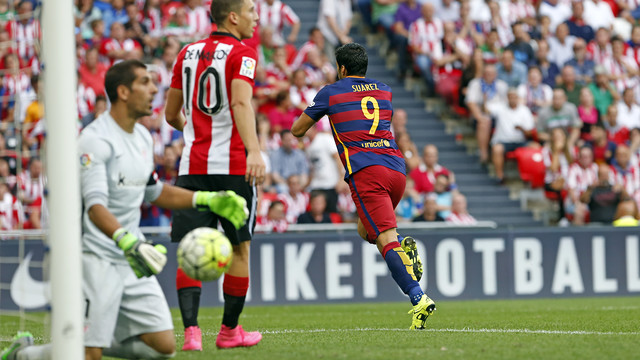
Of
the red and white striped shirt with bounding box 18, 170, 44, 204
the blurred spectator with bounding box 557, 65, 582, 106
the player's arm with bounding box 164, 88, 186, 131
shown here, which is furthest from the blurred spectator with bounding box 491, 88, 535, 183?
the player's arm with bounding box 164, 88, 186, 131

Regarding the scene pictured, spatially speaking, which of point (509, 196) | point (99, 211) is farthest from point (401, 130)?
point (99, 211)

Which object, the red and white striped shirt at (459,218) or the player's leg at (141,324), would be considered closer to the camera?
the player's leg at (141,324)

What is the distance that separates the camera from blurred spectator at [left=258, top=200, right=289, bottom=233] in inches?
531

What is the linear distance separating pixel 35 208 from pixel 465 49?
806 cm

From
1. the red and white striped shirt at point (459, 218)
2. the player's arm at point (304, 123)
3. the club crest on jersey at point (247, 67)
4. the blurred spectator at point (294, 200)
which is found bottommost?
the red and white striped shirt at point (459, 218)

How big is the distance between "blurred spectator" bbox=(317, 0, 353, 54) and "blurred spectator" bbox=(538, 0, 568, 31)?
3697 mm

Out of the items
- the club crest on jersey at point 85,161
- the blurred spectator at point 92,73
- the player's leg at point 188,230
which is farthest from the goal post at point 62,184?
the blurred spectator at point 92,73

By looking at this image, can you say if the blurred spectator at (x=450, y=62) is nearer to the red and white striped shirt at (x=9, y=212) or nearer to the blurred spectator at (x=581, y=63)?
the blurred spectator at (x=581, y=63)

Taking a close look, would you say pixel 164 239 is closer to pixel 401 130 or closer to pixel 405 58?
pixel 401 130

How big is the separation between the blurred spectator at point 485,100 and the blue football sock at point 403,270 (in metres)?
9.04

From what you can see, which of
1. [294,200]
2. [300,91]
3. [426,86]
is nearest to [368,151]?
[294,200]

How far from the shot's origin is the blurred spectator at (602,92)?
17.3 meters

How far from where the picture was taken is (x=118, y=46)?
15.9 meters

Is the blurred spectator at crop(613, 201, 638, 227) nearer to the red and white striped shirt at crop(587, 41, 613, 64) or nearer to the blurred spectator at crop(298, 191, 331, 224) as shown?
the blurred spectator at crop(298, 191, 331, 224)
